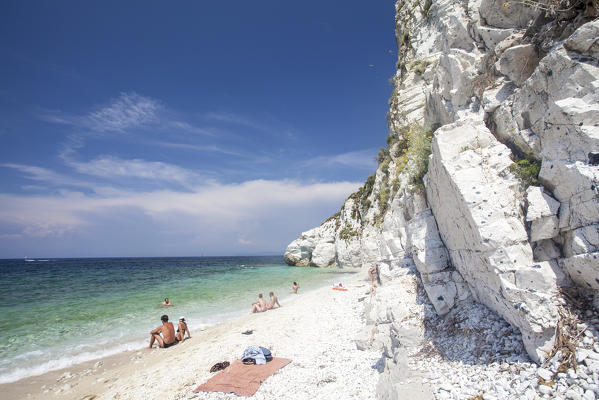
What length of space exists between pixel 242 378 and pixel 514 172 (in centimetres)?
773

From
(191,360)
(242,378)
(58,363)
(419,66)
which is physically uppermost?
(419,66)

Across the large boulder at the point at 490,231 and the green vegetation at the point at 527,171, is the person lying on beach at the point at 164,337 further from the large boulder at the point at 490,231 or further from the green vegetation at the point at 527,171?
the green vegetation at the point at 527,171

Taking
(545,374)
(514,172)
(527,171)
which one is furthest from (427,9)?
(545,374)

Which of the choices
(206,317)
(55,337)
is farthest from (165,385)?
(55,337)

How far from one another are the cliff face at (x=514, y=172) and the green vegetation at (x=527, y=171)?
0.02 m

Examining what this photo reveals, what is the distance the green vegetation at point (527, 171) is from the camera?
515 cm

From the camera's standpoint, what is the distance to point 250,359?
295 inches

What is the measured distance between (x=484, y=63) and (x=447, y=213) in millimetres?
4734

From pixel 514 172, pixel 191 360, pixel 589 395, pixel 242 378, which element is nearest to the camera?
pixel 589 395

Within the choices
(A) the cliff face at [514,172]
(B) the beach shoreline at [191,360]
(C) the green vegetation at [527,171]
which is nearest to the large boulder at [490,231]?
(A) the cliff face at [514,172]

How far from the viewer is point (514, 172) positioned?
5.45m

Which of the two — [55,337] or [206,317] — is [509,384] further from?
[55,337]

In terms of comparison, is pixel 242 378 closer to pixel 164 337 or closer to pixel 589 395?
pixel 589 395

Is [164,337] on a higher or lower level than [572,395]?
lower
